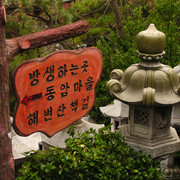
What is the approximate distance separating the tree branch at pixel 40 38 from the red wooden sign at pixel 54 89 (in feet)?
0.69

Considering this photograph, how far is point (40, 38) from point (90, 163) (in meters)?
1.85

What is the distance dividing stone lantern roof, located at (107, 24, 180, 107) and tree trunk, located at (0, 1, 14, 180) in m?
1.68

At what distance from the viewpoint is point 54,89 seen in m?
4.37

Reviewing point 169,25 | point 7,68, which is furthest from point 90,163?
point 169,25

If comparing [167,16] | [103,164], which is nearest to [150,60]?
[103,164]

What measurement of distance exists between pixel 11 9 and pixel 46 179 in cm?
469

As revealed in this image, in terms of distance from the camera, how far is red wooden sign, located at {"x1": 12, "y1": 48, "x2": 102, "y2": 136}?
407cm

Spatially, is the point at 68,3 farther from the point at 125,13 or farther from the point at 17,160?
the point at 17,160

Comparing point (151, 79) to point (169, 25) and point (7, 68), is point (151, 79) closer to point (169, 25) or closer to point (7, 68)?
point (7, 68)

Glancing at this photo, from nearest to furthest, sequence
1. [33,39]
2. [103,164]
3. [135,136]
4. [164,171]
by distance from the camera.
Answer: [33,39] < [103,164] < [135,136] < [164,171]

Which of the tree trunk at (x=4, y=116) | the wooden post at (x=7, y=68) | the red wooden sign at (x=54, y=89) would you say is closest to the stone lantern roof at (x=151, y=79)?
the red wooden sign at (x=54, y=89)

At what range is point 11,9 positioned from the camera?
7.57 m

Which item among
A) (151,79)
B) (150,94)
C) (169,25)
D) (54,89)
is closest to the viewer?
(54,89)

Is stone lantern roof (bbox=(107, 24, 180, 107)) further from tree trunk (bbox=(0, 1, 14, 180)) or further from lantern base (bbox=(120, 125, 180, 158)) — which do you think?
tree trunk (bbox=(0, 1, 14, 180))
